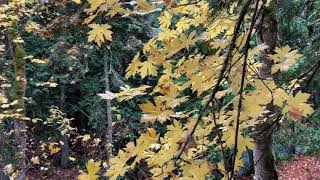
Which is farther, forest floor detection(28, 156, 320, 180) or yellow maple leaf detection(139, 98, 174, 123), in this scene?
forest floor detection(28, 156, 320, 180)

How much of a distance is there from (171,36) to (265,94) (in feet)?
3.65

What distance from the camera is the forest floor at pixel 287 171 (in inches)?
537

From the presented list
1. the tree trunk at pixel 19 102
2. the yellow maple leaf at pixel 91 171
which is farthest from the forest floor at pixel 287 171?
the yellow maple leaf at pixel 91 171

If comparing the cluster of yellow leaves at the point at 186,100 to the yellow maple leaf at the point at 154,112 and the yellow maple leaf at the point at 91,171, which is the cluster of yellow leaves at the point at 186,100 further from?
the yellow maple leaf at the point at 91,171

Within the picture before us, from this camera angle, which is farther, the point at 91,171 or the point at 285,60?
the point at 285,60

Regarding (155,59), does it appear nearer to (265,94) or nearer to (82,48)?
(265,94)

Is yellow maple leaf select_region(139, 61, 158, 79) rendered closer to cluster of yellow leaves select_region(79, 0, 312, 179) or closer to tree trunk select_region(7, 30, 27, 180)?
cluster of yellow leaves select_region(79, 0, 312, 179)

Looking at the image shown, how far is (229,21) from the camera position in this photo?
1.84m

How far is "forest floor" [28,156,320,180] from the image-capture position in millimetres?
13642

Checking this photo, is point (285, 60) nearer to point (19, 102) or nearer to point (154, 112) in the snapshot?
point (154, 112)

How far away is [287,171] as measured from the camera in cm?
1462

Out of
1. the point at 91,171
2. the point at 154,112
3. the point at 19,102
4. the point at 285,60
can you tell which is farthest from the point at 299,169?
the point at 91,171

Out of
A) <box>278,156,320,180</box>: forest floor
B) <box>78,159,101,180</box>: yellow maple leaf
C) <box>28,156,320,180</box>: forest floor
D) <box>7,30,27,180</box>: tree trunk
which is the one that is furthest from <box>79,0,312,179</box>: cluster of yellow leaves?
<box>28,156,320,180</box>: forest floor

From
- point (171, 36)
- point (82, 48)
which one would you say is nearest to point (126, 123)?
point (82, 48)
